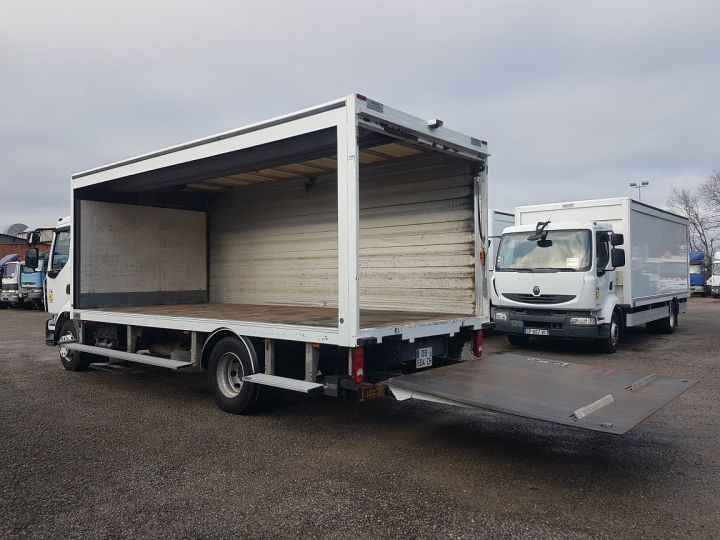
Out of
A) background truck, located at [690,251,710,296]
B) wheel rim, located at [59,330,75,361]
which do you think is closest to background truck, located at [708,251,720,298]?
background truck, located at [690,251,710,296]

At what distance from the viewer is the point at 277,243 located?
9.20 m

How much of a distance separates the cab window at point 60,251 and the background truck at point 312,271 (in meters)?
0.03

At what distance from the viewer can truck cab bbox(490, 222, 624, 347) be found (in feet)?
33.9

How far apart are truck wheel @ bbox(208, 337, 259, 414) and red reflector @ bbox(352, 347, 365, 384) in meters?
1.41

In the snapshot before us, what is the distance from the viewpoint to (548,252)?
10781 millimetres

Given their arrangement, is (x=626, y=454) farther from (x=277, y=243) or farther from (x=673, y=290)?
(x=673, y=290)

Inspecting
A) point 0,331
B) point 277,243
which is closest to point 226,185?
point 277,243

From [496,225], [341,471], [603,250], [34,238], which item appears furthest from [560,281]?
[34,238]

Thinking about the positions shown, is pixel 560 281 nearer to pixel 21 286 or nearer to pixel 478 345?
pixel 478 345

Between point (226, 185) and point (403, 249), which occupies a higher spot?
point (226, 185)

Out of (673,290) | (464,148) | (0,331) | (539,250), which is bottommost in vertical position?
(0,331)

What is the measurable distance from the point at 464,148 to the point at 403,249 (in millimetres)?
1523

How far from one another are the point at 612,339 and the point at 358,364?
7613 millimetres

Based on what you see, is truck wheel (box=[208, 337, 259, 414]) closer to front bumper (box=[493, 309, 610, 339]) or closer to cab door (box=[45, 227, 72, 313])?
cab door (box=[45, 227, 72, 313])
